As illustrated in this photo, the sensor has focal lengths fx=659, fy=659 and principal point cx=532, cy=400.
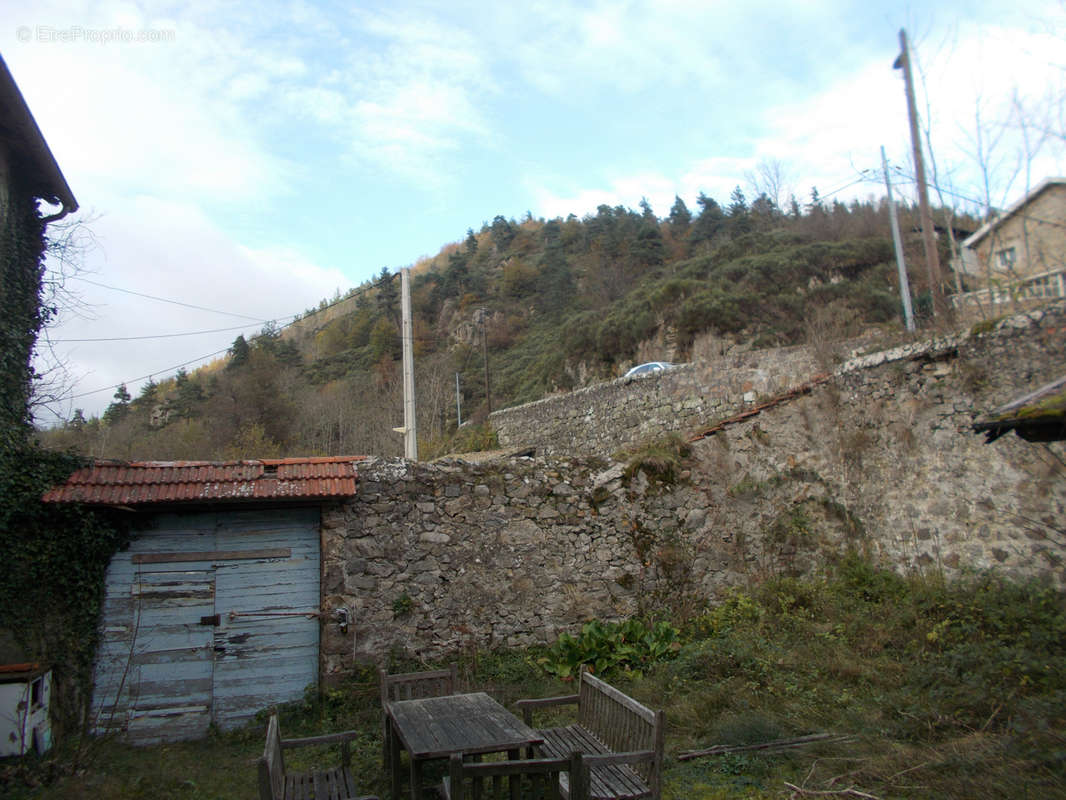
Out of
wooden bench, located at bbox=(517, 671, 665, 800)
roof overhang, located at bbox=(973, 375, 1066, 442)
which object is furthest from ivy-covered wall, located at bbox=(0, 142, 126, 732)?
roof overhang, located at bbox=(973, 375, 1066, 442)

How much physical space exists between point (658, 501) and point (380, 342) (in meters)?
28.3

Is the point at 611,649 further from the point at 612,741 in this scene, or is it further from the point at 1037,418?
the point at 1037,418

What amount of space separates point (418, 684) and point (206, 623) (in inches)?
96.5

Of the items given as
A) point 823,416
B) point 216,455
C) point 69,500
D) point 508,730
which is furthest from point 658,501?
point 216,455

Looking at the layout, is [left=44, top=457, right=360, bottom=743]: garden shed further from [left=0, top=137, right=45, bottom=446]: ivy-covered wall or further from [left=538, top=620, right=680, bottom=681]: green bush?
[left=538, top=620, right=680, bottom=681]: green bush

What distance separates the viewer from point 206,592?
6.84m

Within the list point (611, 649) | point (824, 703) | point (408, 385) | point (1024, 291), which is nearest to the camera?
point (824, 703)

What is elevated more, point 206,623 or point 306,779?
point 206,623

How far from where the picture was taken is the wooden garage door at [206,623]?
6.50 metres

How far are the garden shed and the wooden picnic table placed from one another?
2572 millimetres

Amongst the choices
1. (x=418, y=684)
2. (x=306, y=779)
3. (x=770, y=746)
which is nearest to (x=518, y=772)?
(x=306, y=779)

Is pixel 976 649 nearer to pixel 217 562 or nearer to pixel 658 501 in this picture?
pixel 658 501

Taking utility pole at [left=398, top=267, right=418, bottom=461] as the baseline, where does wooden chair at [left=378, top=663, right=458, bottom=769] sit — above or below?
below

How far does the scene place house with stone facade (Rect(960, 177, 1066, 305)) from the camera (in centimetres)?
856
